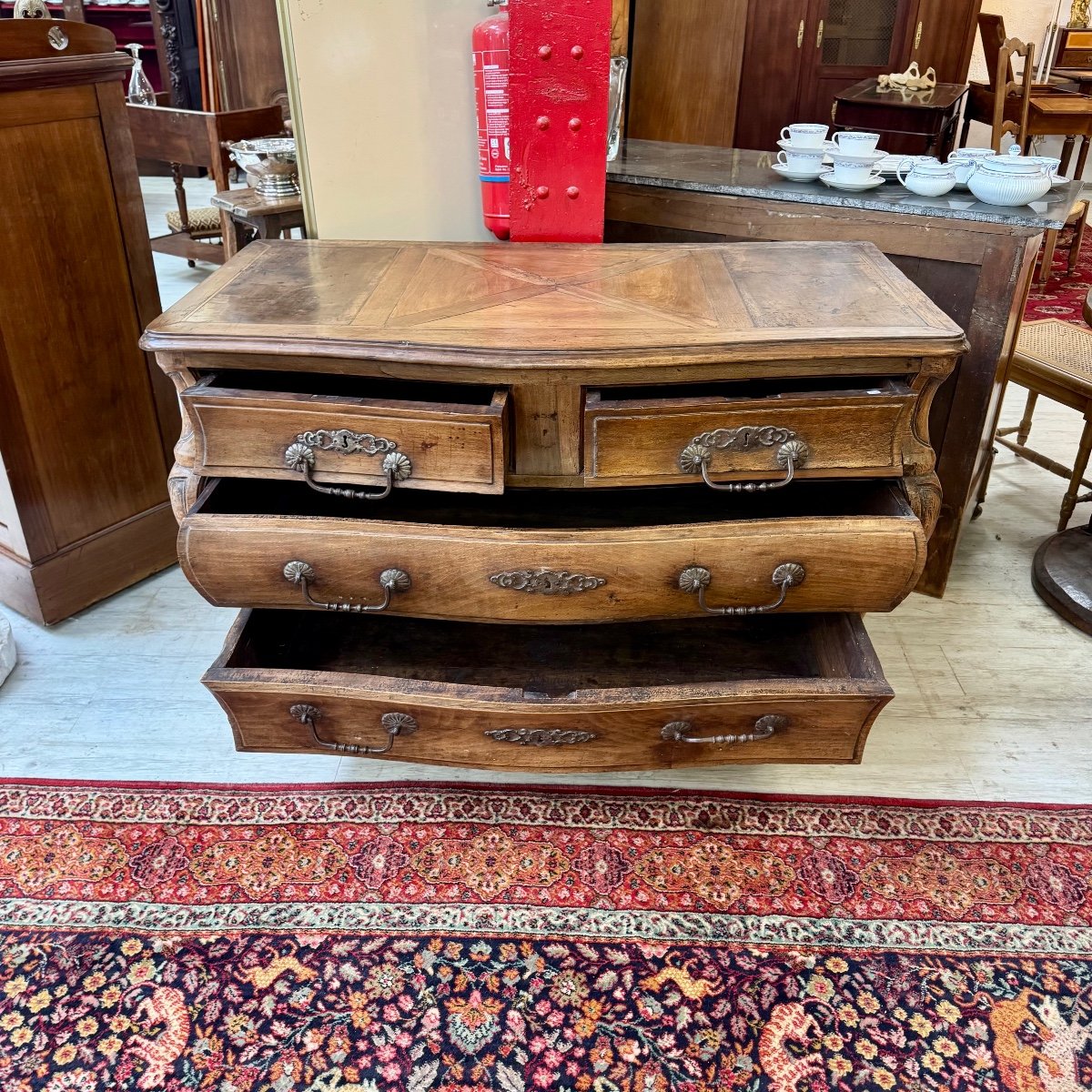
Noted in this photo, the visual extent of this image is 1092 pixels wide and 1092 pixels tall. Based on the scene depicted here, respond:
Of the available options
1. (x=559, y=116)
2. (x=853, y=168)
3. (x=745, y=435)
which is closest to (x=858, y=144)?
(x=853, y=168)

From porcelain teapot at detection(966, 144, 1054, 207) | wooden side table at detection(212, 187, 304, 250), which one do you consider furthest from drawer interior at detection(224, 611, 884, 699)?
wooden side table at detection(212, 187, 304, 250)

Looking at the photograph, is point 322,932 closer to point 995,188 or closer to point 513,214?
point 513,214

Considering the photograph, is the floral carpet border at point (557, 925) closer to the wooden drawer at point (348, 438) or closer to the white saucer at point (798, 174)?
the wooden drawer at point (348, 438)

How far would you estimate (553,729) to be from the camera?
1379 millimetres

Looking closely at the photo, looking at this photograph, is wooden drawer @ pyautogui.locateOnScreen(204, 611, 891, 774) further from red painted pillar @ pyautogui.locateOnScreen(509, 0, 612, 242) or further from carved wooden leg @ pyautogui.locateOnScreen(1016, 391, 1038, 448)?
carved wooden leg @ pyautogui.locateOnScreen(1016, 391, 1038, 448)

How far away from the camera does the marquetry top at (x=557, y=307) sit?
1.26 metres

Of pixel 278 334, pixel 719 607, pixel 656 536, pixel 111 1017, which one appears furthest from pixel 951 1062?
pixel 278 334

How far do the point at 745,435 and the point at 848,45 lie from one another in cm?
395

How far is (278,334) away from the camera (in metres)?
1.27

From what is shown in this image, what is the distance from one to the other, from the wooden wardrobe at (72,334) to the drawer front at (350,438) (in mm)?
788

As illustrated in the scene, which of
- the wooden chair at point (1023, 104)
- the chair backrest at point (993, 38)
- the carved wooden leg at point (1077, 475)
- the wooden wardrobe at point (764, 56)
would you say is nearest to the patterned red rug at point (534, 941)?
the carved wooden leg at point (1077, 475)

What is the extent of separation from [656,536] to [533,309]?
384 millimetres

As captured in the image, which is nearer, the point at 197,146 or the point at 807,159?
the point at 807,159

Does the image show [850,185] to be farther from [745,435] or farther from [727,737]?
[727,737]
